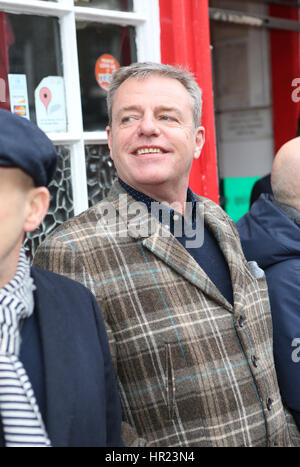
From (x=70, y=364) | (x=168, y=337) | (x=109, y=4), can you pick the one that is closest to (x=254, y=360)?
(x=168, y=337)

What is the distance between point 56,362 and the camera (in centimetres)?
115

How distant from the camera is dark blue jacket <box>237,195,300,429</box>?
1.82 m

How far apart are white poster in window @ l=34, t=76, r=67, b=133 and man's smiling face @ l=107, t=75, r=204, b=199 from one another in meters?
0.51

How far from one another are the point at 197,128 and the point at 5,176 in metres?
1.04

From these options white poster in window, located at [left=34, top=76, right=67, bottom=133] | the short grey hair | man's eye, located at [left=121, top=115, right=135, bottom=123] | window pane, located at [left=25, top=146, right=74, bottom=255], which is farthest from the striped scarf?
white poster in window, located at [left=34, top=76, right=67, bottom=133]

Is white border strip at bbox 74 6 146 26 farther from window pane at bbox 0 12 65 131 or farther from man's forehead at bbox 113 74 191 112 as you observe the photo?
man's forehead at bbox 113 74 191 112

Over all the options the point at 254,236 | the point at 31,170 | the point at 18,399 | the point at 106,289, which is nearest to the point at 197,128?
the point at 254,236

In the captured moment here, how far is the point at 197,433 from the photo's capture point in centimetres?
153

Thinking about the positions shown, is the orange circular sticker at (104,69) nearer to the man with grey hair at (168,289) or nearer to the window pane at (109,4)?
the window pane at (109,4)

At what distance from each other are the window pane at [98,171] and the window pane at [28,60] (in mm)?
233

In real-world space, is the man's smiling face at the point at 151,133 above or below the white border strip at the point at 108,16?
below

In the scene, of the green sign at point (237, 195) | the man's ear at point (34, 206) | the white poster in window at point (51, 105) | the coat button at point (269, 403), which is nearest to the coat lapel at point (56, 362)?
the man's ear at point (34, 206)

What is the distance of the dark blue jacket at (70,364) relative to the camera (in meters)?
1.13

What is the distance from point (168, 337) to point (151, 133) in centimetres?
65
